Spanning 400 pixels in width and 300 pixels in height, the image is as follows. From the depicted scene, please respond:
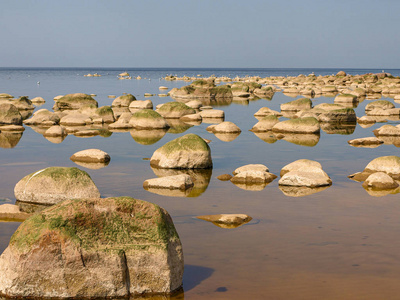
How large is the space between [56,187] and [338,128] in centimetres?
2363

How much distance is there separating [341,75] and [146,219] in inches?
4595

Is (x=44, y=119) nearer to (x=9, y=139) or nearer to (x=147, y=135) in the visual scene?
(x=9, y=139)

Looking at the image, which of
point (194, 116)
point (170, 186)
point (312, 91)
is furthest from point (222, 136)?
point (312, 91)

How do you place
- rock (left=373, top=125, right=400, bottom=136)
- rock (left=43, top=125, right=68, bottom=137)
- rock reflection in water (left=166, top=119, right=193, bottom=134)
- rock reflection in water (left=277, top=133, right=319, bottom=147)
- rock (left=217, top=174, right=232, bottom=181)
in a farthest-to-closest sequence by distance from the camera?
1. rock reflection in water (left=166, top=119, right=193, bottom=134)
2. rock (left=373, top=125, right=400, bottom=136)
3. rock (left=43, top=125, right=68, bottom=137)
4. rock reflection in water (left=277, top=133, right=319, bottom=147)
5. rock (left=217, top=174, right=232, bottom=181)

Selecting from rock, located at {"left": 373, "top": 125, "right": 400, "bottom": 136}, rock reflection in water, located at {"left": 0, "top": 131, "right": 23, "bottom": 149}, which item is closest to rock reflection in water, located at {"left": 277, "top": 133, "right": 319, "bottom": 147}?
rock, located at {"left": 373, "top": 125, "right": 400, "bottom": 136}

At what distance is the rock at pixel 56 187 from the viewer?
15.1 metres

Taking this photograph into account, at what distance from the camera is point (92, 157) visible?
21.9 m

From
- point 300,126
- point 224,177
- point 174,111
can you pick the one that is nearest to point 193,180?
point 224,177

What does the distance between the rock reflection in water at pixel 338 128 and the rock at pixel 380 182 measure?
1517 cm

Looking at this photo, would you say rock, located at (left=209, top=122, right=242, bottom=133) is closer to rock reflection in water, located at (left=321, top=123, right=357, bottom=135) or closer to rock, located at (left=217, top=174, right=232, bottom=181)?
rock reflection in water, located at (left=321, top=123, right=357, bottom=135)

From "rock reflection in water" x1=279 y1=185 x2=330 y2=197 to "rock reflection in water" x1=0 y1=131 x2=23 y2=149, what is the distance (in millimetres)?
14631

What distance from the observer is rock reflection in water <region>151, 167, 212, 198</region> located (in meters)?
16.7

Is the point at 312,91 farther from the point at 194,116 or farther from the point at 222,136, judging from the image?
the point at 222,136

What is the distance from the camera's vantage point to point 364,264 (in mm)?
11039
